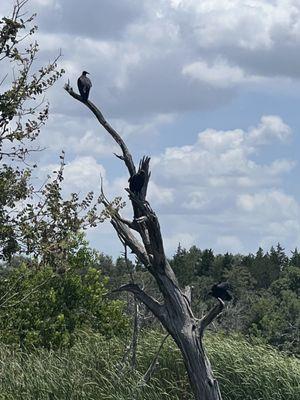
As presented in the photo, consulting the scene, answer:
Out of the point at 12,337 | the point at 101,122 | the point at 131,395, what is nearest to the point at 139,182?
the point at 101,122

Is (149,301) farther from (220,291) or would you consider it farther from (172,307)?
(220,291)

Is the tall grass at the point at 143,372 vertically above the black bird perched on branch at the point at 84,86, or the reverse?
the black bird perched on branch at the point at 84,86

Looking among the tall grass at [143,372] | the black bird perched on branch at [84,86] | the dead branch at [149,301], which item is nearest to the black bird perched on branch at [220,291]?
the dead branch at [149,301]

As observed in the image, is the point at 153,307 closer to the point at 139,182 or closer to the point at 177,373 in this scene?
the point at 139,182

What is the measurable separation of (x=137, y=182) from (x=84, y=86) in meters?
1.51

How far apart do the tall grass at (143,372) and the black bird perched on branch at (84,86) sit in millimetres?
4385

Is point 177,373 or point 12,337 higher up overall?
point 12,337

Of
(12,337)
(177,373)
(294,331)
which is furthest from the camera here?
(294,331)

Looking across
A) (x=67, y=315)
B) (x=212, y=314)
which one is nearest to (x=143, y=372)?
(x=212, y=314)

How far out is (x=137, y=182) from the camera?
43.5 feet

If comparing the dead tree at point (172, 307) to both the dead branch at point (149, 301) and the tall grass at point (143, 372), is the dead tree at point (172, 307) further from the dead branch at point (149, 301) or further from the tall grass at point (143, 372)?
the tall grass at point (143, 372)

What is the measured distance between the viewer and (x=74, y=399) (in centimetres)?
1516

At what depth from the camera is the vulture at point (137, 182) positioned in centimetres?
1324

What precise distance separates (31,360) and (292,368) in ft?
14.1
